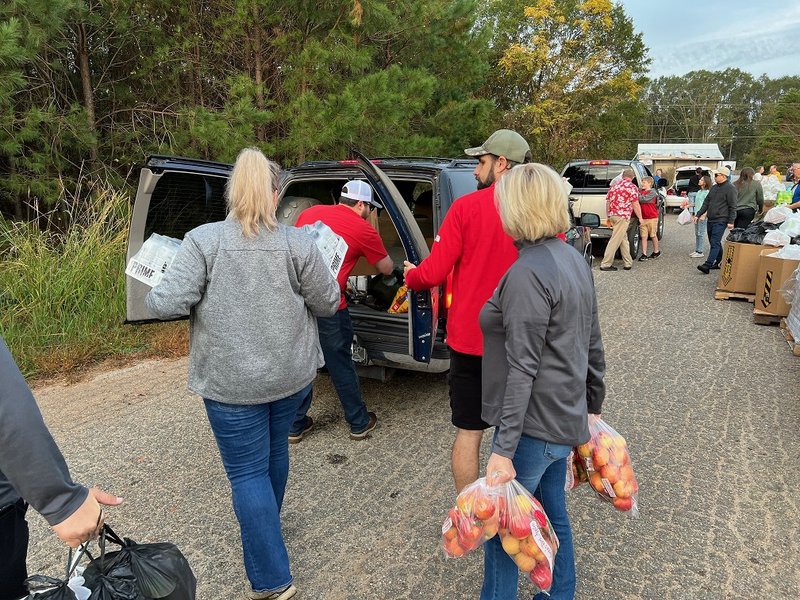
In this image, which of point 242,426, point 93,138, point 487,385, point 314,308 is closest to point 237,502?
point 242,426

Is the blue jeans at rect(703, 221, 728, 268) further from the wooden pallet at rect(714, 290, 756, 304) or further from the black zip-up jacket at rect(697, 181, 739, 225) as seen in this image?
the wooden pallet at rect(714, 290, 756, 304)

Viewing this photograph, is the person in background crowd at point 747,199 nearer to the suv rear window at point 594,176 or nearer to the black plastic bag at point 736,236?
the black plastic bag at point 736,236

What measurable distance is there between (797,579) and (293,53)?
7976mm

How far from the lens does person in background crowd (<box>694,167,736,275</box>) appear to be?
9.33 meters

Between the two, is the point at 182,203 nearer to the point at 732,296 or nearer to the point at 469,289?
the point at 469,289

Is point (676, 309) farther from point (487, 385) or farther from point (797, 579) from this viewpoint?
point (487, 385)

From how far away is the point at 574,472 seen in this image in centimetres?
235

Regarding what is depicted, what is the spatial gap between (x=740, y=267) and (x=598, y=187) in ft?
15.0

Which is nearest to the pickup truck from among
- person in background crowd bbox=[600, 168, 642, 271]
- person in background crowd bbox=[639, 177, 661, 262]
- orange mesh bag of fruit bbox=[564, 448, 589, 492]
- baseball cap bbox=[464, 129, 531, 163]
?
person in background crowd bbox=[639, 177, 661, 262]

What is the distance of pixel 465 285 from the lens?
2670 millimetres

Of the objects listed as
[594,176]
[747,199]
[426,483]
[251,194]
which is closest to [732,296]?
[747,199]

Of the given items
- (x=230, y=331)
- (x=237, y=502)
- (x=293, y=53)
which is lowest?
(x=237, y=502)

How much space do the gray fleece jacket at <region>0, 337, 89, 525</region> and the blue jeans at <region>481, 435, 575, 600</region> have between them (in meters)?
1.41

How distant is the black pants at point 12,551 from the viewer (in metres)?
1.56
